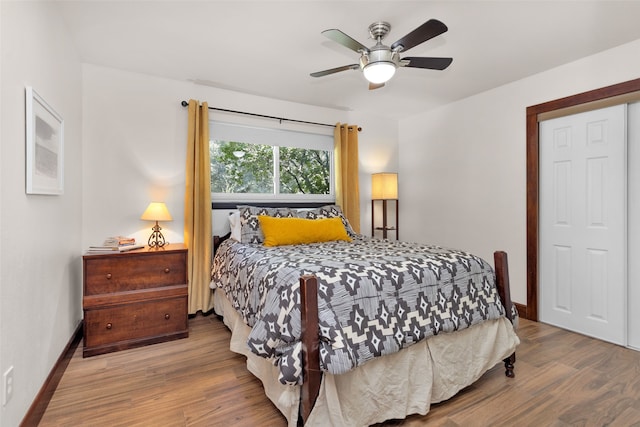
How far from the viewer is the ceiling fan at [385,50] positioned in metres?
1.77

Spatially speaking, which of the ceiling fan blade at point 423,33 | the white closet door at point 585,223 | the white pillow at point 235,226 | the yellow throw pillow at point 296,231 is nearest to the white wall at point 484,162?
the white closet door at point 585,223

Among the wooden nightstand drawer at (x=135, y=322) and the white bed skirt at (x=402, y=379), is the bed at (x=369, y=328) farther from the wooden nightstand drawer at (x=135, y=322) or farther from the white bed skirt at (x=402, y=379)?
the wooden nightstand drawer at (x=135, y=322)

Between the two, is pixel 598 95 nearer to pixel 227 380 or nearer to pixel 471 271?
pixel 471 271

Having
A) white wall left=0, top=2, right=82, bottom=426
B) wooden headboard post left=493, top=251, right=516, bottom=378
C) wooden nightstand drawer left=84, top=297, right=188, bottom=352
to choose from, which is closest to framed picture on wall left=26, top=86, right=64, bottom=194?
white wall left=0, top=2, right=82, bottom=426

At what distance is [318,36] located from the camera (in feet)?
7.64

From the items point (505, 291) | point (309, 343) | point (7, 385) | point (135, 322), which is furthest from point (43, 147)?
point (505, 291)

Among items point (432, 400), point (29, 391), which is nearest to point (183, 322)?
point (29, 391)

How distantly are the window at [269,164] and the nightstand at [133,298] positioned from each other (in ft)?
3.34

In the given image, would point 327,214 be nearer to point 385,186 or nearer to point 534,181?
point 385,186

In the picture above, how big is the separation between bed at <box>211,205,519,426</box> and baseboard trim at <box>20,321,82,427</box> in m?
1.03

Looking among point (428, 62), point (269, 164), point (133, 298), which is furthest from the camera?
point (269, 164)

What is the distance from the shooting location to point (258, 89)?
3.39 metres

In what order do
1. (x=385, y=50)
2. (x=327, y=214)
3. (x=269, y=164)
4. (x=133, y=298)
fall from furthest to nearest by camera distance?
(x=269, y=164) < (x=327, y=214) < (x=133, y=298) < (x=385, y=50)

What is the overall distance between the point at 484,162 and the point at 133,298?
3625 millimetres
